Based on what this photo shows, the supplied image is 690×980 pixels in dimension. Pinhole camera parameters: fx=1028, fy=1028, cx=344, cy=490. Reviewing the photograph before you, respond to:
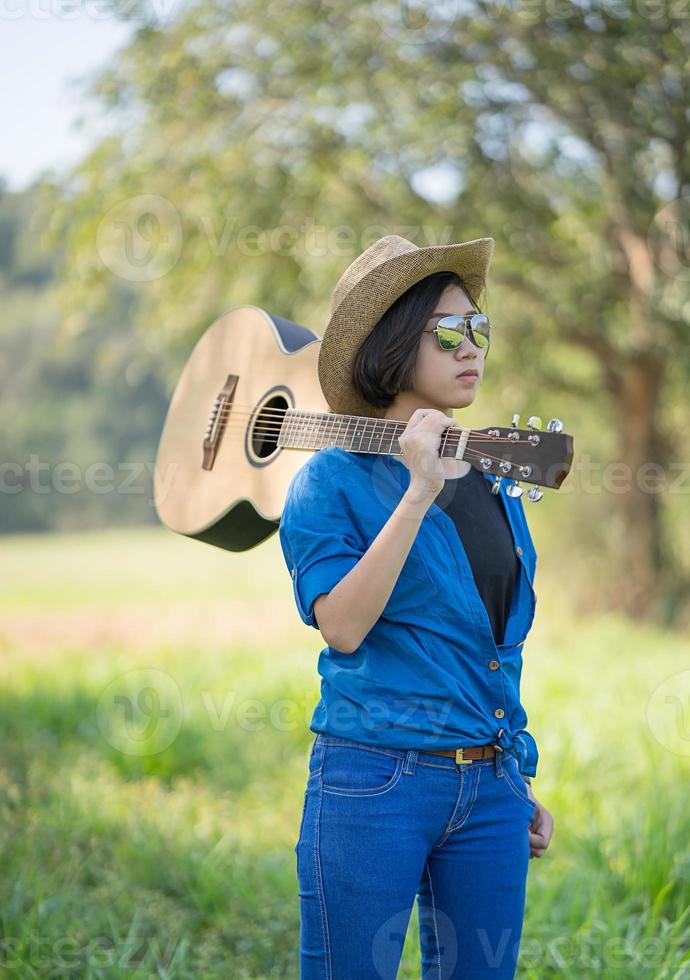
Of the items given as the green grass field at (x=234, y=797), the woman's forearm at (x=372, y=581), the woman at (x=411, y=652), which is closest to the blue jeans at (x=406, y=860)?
the woman at (x=411, y=652)

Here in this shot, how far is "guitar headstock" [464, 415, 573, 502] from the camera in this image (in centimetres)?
170

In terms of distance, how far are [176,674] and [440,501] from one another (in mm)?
4991

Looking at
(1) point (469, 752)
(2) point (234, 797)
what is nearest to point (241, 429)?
(1) point (469, 752)

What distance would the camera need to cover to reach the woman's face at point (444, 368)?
192 centimetres

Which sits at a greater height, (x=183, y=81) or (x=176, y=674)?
(x=183, y=81)

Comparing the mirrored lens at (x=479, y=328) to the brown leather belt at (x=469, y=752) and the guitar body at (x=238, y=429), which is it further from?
the brown leather belt at (x=469, y=752)

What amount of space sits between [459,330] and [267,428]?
2.24 ft

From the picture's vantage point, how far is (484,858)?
1854 mm

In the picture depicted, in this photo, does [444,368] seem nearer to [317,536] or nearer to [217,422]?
[317,536]

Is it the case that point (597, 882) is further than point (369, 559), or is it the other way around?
point (597, 882)

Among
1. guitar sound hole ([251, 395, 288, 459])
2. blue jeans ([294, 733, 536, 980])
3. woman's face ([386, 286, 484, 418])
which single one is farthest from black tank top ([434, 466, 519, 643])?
guitar sound hole ([251, 395, 288, 459])

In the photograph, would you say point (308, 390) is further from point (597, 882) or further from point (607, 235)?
point (607, 235)

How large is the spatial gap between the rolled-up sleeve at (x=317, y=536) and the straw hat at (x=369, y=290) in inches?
8.5

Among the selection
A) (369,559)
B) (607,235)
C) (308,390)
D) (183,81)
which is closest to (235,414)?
(308,390)
